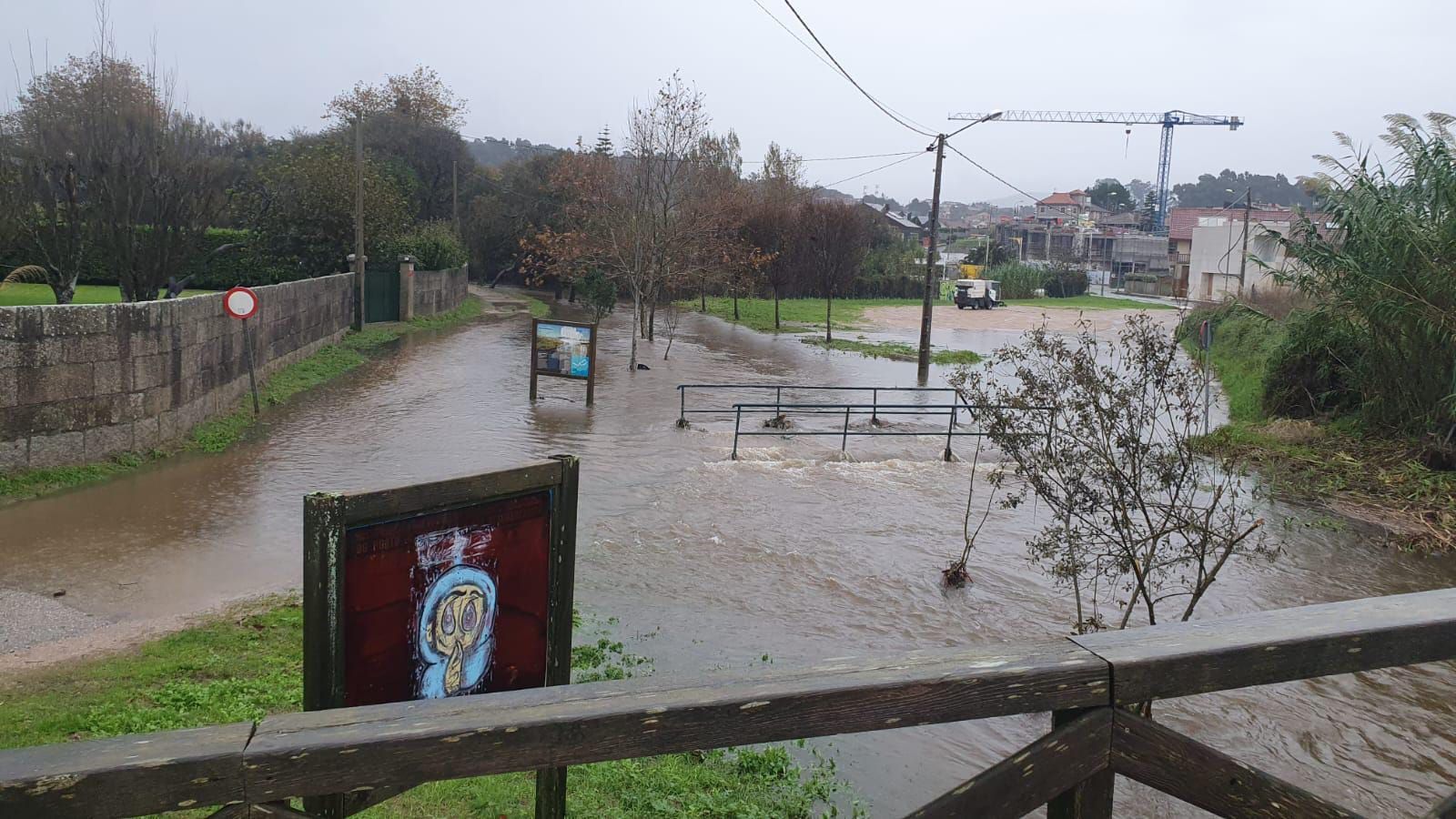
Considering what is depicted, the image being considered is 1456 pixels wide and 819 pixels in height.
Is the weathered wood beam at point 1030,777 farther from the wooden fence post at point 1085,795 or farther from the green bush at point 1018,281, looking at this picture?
the green bush at point 1018,281

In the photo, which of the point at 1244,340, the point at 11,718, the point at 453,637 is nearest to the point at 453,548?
the point at 453,637

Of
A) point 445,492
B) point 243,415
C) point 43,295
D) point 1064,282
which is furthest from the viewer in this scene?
point 1064,282

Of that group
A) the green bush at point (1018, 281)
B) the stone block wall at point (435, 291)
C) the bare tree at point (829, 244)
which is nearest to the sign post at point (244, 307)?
the stone block wall at point (435, 291)

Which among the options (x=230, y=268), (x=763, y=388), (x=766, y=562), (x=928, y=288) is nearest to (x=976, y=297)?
(x=928, y=288)

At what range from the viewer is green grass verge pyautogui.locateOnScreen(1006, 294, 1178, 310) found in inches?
2502

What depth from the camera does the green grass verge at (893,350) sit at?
3412 cm

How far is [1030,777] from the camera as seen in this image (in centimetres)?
187

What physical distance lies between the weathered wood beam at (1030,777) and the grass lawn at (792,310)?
42.4 m

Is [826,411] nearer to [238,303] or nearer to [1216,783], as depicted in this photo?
[238,303]

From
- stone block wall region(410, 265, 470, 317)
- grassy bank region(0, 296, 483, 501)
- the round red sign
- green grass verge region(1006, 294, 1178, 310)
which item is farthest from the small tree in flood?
green grass verge region(1006, 294, 1178, 310)

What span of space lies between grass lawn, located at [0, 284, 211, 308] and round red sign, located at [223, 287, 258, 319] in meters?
8.57

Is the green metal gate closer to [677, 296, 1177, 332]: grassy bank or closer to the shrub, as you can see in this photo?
[677, 296, 1177, 332]: grassy bank

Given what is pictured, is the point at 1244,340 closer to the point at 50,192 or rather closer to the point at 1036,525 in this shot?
the point at 1036,525

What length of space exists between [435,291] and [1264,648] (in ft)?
127
